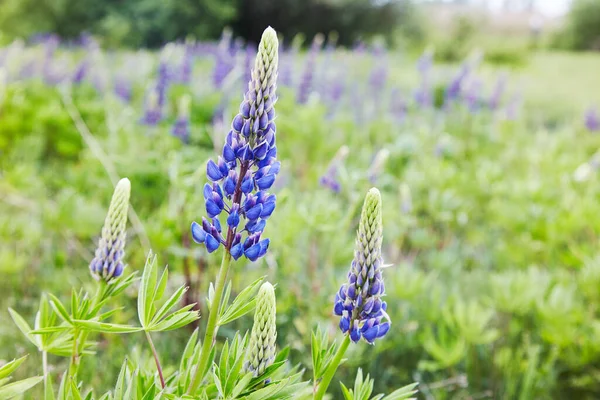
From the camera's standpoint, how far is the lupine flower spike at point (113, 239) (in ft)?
3.60

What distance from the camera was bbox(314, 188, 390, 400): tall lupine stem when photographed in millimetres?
995

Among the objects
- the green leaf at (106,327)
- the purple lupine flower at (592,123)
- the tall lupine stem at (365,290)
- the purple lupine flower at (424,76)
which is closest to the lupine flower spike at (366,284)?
the tall lupine stem at (365,290)

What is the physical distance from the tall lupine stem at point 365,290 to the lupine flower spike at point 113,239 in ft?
1.53

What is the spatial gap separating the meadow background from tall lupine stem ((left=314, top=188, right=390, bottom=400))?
70 cm

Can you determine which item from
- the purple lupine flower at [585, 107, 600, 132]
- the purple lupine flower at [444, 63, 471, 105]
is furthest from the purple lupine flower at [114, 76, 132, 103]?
the purple lupine flower at [585, 107, 600, 132]

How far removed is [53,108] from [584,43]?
31182 mm

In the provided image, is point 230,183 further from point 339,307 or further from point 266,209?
point 339,307

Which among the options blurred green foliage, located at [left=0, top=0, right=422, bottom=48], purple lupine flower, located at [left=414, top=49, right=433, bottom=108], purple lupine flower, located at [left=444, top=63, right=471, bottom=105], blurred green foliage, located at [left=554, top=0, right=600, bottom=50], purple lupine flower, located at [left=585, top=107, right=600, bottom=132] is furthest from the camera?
blurred green foliage, located at [left=554, top=0, right=600, bottom=50]

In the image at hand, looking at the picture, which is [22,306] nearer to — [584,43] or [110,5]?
[110,5]

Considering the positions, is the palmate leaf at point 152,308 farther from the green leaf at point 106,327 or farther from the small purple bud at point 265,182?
the small purple bud at point 265,182

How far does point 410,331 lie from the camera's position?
2.31 m

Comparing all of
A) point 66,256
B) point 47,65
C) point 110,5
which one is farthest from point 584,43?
point 66,256

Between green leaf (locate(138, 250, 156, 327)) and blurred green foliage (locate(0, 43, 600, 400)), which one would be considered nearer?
green leaf (locate(138, 250, 156, 327))

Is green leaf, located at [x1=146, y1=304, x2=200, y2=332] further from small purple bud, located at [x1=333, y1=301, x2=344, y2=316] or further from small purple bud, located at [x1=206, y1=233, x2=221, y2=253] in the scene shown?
small purple bud, located at [x1=333, y1=301, x2=344, y2=316]
